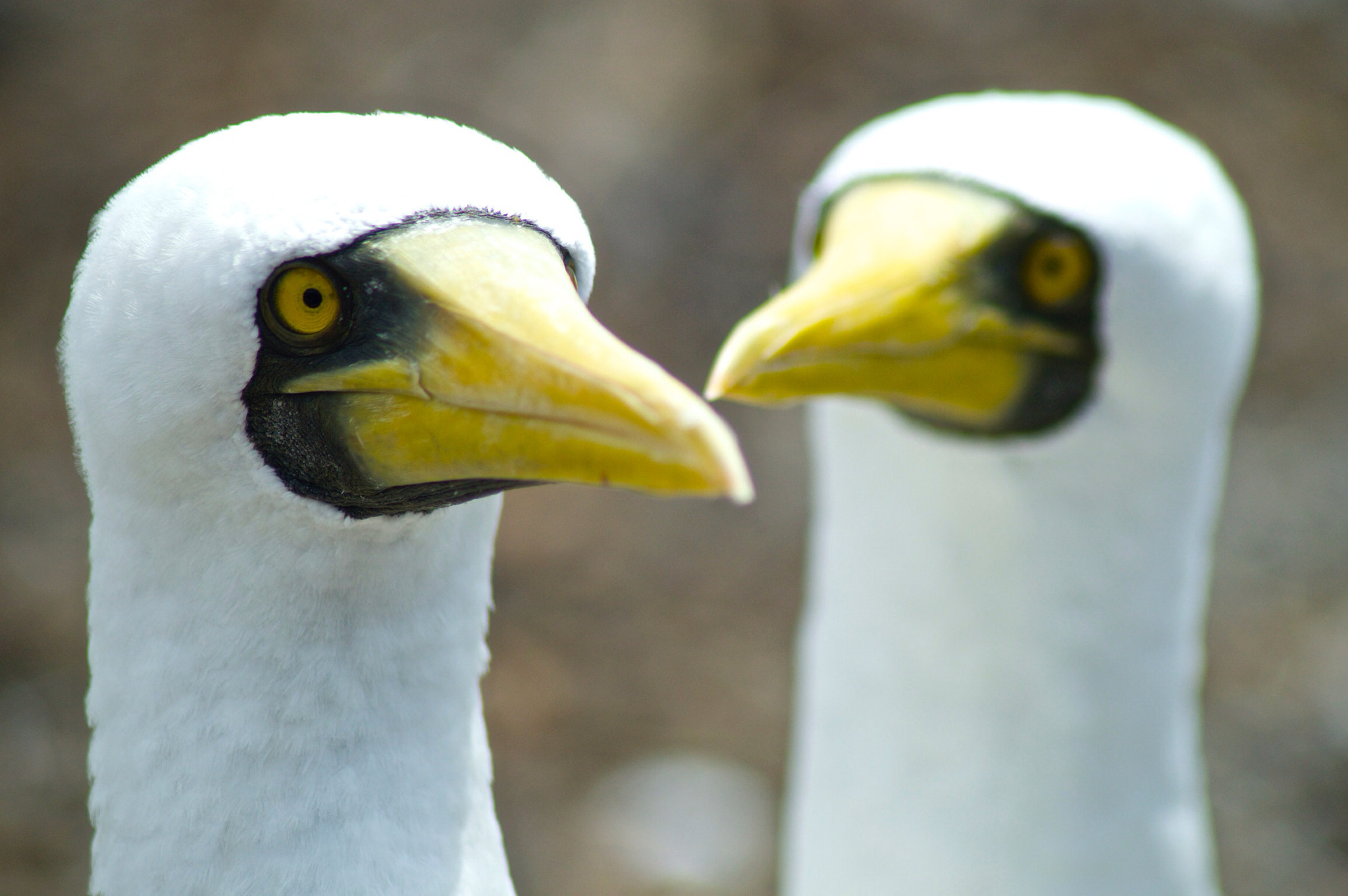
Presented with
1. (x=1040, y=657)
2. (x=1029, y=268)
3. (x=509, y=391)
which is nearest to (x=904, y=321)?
(x=1029, y=268)

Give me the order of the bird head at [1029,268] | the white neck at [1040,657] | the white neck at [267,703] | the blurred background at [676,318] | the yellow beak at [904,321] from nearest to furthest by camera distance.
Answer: the white neck at [267,703], the yellow beak at [904,321], the bird head at [1029,268], the white neck at [1040,657], the blurred background at [676,318]

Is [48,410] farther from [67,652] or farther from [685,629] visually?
[685,629]

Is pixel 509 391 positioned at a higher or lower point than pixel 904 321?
lower

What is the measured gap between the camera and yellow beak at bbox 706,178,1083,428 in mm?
2375

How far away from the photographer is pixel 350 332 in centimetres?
160

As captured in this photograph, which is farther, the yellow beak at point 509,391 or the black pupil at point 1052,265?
the black pupil at point 1052,265

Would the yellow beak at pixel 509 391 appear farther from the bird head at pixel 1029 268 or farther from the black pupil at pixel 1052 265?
the black pupil at pixel 1052 265

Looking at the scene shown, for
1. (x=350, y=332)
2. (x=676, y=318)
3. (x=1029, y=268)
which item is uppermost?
(x=676, y=318)

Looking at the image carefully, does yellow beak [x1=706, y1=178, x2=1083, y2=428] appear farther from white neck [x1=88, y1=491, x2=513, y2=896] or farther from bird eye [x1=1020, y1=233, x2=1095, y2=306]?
white neck [x1=88, y1=491, x2=513, y2=896]

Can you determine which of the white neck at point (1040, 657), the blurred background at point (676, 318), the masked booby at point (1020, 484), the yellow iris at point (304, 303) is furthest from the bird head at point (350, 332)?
the blurred background at point (676, 318)

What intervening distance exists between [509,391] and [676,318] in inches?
239

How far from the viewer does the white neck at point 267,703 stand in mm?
1646

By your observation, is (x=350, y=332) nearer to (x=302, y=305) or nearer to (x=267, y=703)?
(x=302, y=305)

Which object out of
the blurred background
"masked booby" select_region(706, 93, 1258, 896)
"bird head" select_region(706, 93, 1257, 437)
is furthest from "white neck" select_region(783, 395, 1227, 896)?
the blurred background
